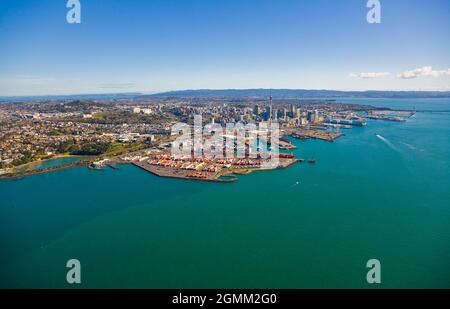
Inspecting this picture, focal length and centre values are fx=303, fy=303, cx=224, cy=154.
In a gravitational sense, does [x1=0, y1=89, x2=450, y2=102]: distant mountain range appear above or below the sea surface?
above

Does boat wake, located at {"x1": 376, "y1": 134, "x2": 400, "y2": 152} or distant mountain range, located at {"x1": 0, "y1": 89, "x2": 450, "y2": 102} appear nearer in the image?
boat wake, located at {"x1": 376, "y1": 134, "x2": 400, "y2": 152}

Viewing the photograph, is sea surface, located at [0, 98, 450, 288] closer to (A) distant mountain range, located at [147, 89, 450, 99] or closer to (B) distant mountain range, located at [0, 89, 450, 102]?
(B) distant mountain range, located at [0, 89, 450, 102]

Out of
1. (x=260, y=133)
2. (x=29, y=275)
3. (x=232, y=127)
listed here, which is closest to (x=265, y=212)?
(x=29, y=275)

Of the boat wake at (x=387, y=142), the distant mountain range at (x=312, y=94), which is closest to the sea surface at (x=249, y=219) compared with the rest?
the boat wake at (x=387, y=142)

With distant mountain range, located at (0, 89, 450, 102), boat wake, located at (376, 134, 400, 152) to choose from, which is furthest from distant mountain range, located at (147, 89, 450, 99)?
boat wake, located at (376, 134, 400, 152)

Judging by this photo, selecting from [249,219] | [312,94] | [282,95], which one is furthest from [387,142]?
[312,94]

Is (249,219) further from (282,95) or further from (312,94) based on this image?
(312,94)

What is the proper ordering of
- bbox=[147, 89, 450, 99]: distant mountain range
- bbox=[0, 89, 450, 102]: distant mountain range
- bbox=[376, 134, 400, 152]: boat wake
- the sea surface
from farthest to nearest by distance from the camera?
bbox=[147, 89, 450, 99]: distant mountain range
bbox=[0, 89, 450, 102]: distant mountain range
bbox=[376, 134, 400, 152]: boat wake
the sea surface

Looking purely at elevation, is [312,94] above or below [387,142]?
above

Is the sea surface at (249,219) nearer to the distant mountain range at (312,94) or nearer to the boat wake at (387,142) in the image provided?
the boat wake at (387,142)

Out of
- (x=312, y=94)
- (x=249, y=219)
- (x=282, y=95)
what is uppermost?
(x=312, y=94)
